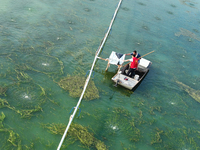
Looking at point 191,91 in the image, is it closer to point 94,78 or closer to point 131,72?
point 131,72

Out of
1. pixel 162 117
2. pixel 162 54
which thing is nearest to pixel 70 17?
pixel 162 54

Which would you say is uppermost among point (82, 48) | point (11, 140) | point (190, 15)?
point (190, 15)

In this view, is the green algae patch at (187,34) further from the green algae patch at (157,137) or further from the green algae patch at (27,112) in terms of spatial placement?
the green algae patch at (27,112)

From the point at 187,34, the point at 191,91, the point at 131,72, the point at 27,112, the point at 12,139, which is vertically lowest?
the point at 12,139

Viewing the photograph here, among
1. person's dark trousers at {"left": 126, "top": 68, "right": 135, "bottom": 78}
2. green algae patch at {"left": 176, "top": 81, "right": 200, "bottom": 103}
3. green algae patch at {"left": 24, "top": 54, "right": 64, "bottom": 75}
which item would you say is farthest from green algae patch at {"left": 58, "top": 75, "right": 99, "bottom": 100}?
green algae patch at {"left": 176, "top": 81, "right": 200, "bottom": 103}

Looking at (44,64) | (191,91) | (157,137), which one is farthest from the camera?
(191,91)

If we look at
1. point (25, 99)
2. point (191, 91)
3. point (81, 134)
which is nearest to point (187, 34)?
point (191, 91)

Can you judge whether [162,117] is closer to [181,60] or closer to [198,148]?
[198,148]
